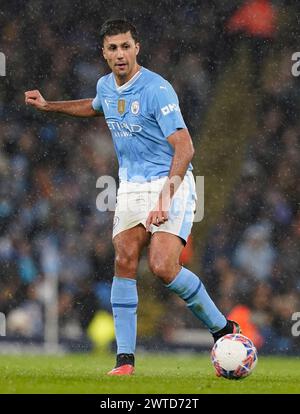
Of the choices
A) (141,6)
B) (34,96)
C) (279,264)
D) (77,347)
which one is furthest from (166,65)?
(34,96)

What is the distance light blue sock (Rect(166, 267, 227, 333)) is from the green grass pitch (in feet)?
1.11

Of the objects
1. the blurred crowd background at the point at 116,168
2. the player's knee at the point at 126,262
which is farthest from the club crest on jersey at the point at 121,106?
the blurred crowd background at the point at 116,168

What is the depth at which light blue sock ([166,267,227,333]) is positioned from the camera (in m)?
7.01

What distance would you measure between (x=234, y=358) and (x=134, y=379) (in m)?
0.59

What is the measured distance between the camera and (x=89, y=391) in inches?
234

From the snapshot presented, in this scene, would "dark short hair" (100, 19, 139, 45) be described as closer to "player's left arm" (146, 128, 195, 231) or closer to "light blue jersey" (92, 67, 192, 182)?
"light blue jersey" (92, 67, 192, 182)

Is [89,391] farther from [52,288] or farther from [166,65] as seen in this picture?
[166,65]

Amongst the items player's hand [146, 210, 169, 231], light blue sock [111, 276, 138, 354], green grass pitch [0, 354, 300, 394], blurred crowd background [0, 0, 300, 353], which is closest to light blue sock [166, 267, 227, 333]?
light blue sock [111, 276, 138, 354]

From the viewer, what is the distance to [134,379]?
660 cm

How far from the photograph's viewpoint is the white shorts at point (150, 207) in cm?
702

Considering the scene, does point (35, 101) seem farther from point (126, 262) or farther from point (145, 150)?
point (126, 262)

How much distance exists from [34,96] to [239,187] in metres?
4.88

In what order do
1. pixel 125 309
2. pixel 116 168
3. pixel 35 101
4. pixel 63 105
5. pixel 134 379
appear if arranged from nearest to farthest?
pixel 134 379 → pixel 125 309 → pixel 35 101 → pixel 63 105 → pixel 116 168

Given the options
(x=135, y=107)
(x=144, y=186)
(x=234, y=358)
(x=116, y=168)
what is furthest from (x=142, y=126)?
(x=116, y=168)
